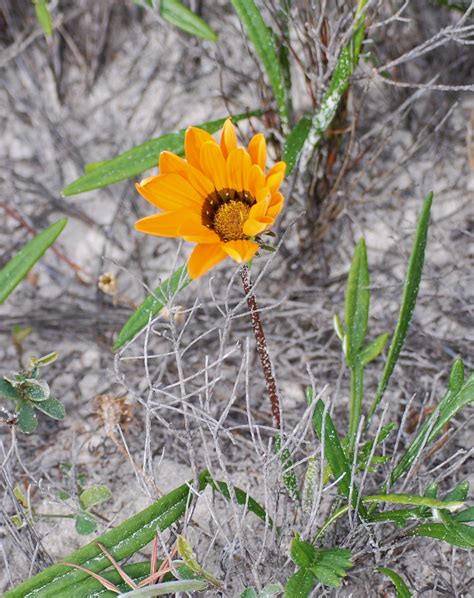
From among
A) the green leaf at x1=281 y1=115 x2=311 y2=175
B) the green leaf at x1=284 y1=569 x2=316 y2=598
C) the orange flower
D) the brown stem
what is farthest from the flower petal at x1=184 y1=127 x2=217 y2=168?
the green leaf at x1=284 y1=569 x2=316 y2=598

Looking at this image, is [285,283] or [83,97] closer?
[285,283]

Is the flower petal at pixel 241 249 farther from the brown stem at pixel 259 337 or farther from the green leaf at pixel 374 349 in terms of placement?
the green leaf at pixel 374 349

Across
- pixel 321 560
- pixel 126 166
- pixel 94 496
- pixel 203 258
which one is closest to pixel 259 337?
pixel 203 258

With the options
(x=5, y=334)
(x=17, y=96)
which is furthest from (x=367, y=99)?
(x=5, y=334)

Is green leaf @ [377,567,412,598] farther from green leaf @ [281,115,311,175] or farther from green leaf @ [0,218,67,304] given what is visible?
green leaf @ [0,218,67,304]

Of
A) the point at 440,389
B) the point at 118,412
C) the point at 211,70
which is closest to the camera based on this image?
the point at 118,412

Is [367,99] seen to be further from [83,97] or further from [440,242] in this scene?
[83,97]
